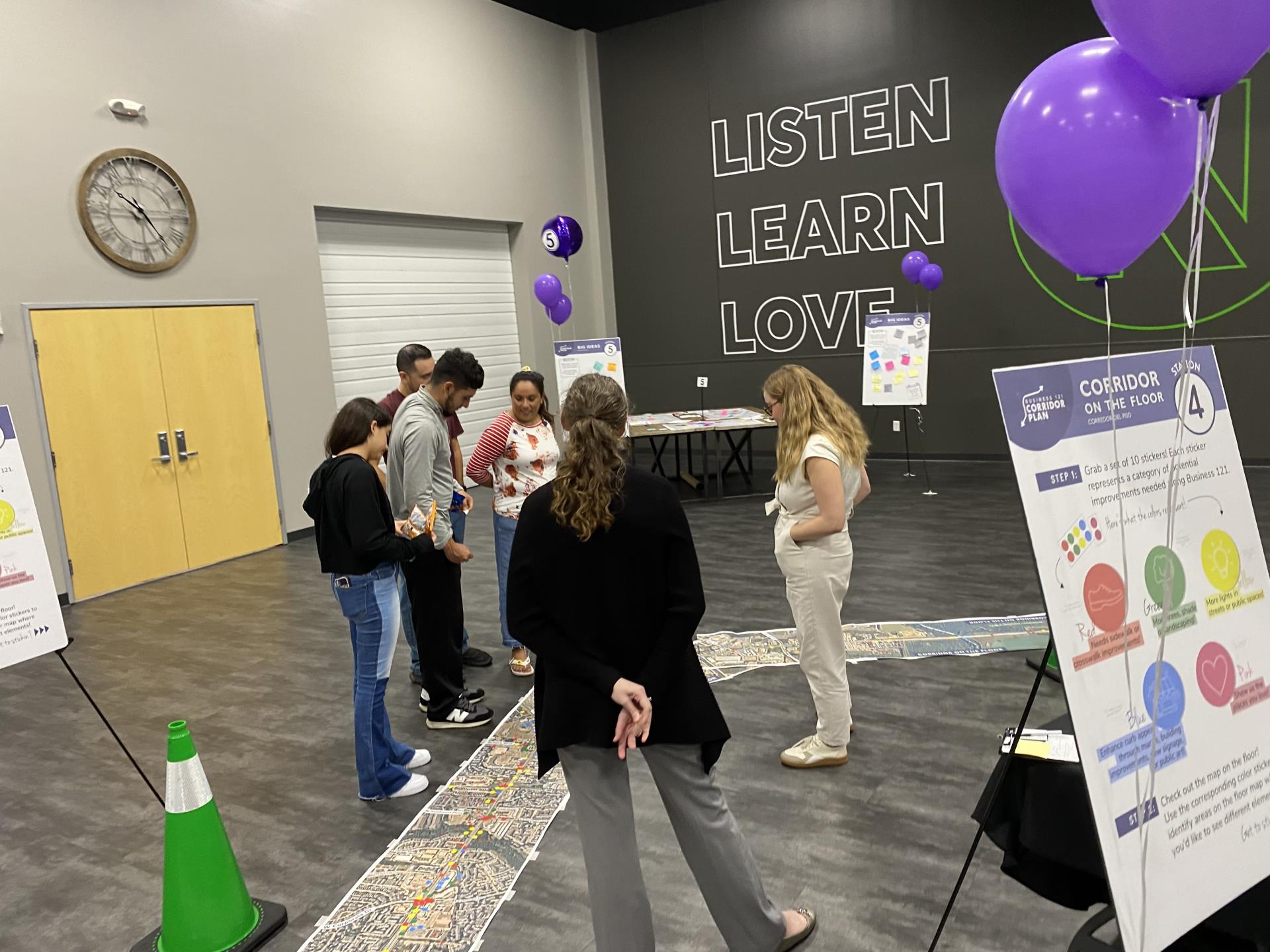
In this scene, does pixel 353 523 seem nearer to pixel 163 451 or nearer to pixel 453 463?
pixel 453 463

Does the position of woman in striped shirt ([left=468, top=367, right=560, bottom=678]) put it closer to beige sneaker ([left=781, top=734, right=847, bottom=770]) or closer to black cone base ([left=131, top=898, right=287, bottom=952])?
beige sneaker ([left=781, top=734, right=847, bottom=770])

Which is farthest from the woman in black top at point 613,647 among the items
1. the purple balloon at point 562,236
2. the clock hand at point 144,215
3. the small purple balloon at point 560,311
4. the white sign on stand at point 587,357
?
the purple balloon at point 562,236

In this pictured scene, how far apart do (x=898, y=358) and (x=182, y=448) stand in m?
6.04

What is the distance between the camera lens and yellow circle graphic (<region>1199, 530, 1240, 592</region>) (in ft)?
5.84

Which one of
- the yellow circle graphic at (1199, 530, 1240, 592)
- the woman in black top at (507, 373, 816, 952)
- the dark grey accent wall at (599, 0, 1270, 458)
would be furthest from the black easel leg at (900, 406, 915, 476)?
the woman in black top at (507, 373, 816, 952)

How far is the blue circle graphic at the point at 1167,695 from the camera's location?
1635 millimetres

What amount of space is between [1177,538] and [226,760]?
3.39 metres

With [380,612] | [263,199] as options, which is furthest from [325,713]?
[263,199]

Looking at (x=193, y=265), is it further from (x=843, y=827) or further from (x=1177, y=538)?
(x=1177, y=538)

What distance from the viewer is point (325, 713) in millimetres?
4078

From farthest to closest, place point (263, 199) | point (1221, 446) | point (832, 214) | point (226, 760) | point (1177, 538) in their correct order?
1. point (832, 214)
2. point (263, 199)
3. point (226, 760)
4. point (1221, 446)
5. point (1177, 538)

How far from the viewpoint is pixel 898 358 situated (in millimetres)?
8484

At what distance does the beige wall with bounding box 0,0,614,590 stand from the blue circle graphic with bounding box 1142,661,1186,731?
21.5ft

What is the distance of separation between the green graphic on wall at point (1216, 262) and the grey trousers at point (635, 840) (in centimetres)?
765
